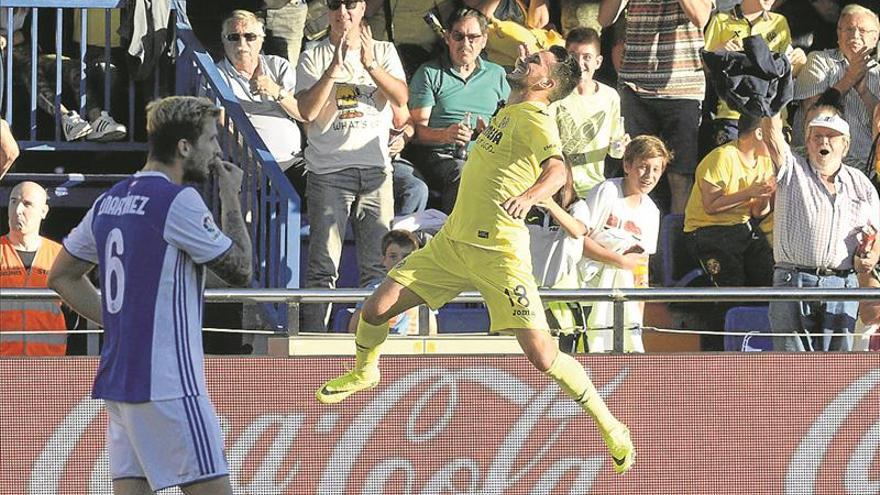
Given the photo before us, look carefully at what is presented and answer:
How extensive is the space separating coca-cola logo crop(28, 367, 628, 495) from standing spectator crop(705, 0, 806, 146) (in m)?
3.58

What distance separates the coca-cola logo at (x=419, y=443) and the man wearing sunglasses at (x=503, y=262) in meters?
0.25

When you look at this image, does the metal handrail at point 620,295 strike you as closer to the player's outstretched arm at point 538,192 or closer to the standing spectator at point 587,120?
the player's outstretched arm at point 538,192

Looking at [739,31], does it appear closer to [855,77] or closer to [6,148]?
[855,77]

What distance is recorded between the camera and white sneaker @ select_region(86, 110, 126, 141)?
11.3 m

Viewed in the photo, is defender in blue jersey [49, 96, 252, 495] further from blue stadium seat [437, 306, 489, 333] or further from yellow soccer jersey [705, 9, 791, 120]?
yellow soccer jersey [705, 9, 791, 120]

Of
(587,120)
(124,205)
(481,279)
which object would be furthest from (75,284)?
(587,120)

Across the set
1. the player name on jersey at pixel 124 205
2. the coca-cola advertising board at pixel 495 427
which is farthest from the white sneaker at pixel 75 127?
the player name on jersey at pixel 124 205

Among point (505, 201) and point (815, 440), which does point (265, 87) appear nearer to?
point (505, 201)

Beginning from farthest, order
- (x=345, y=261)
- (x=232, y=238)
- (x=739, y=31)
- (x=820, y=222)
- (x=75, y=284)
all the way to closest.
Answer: (x=739, y=31) < (x=345, y=261) < (x=820, y=222) < (x=75, y=284) < (x=232, y=238)

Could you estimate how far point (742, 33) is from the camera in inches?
473

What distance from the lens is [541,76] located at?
8586 mm

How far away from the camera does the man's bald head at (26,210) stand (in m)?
10.3

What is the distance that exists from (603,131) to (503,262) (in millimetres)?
3007

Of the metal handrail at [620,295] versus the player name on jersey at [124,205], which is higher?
the player name on jersey at [124,205]
